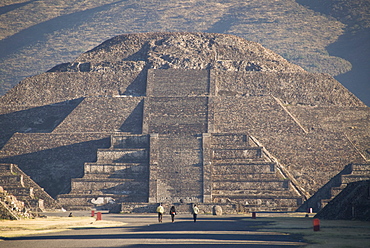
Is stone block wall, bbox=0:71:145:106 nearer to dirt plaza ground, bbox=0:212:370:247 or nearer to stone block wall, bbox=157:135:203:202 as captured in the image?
stone block wall, bbox=157:135:203:202

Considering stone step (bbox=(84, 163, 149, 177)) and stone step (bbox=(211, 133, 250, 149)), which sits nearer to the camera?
stone step (bbox=(84, 163, 149, 177))

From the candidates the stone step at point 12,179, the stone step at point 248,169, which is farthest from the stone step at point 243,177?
the stone step at point 12,179

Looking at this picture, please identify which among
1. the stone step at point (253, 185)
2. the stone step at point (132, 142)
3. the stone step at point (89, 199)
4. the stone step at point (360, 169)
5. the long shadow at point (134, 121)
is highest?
the long shadow at point (134, 121)

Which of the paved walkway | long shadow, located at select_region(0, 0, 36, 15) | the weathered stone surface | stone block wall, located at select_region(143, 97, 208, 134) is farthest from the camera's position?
long shadow, located at select_region(0, 0, 36, 15)

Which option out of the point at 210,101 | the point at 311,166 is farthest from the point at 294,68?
the point at 311,166

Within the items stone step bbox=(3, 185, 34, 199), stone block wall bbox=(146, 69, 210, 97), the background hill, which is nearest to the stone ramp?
stone step bbox=(3, 185, 34, 199)

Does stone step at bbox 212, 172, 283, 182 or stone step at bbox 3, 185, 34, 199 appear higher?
stone step at bbox 212, 172, 283, 182

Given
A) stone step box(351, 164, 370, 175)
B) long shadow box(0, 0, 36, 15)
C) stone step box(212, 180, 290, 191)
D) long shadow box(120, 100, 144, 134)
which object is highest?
long shadow box(0, 0, 36, 15)

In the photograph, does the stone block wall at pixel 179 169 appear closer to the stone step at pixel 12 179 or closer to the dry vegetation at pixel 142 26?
the stone step at pixel 12 179
